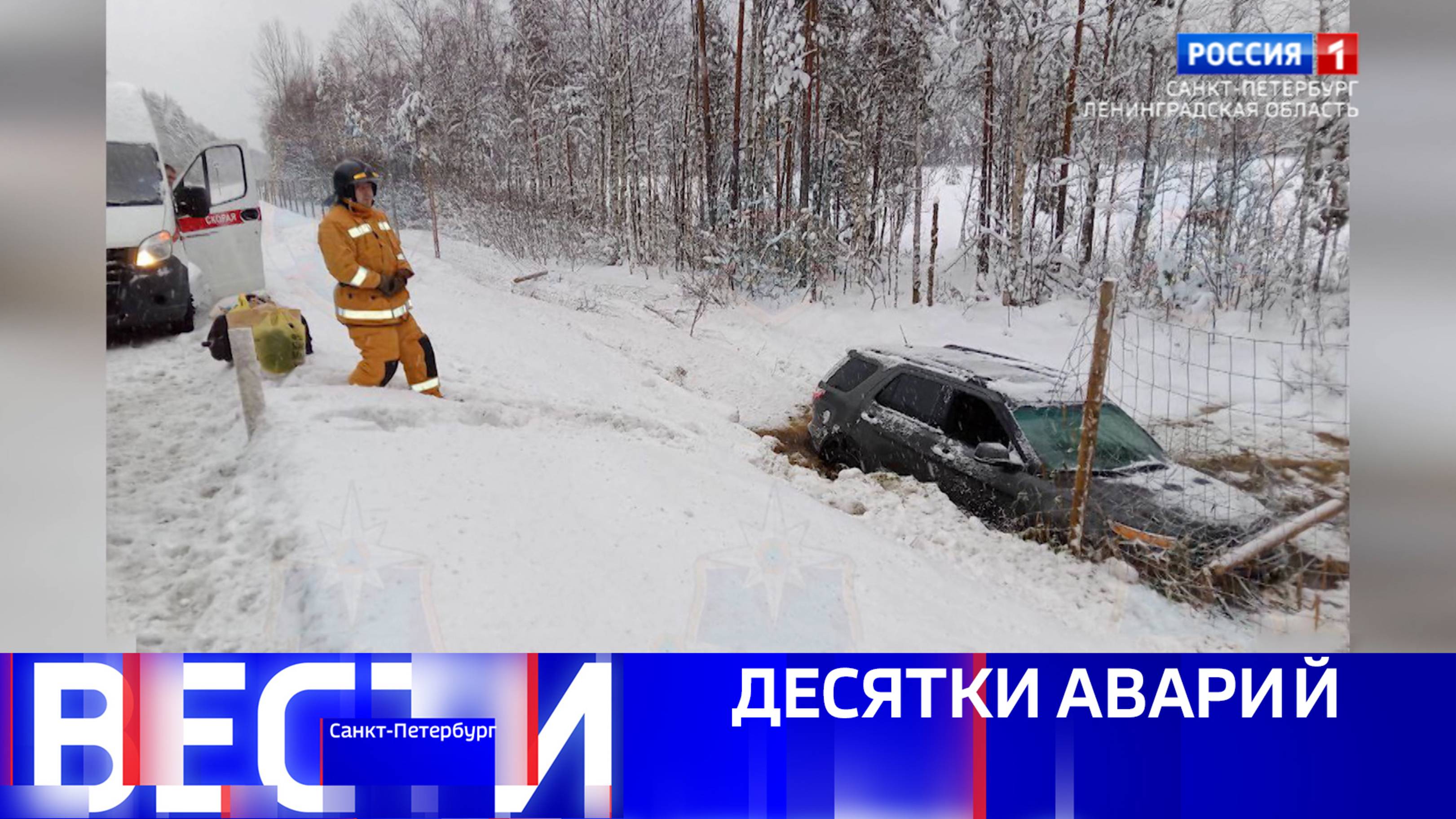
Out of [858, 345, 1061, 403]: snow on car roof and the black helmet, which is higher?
the black helmet

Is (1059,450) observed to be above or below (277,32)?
below

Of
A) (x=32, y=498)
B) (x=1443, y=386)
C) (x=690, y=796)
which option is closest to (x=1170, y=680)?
(x=1443, y=386)

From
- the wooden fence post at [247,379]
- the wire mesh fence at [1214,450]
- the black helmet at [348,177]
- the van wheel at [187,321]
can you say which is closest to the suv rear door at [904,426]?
the wire mesh fence at [1214,450]

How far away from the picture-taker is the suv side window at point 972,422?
2.21m

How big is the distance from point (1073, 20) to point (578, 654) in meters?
2.44

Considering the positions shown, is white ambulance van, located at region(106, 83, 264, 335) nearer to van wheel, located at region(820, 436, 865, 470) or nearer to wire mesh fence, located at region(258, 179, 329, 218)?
wire mesh fence, located at region(258, 179, 329, 218)

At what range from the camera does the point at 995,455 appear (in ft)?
7.13

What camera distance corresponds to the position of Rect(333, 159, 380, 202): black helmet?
7.39 feet

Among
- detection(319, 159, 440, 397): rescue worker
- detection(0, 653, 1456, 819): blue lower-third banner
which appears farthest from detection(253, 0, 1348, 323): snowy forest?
detection(0, 653, 1456, 819): blue lower-third banner

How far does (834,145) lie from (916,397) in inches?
35.3

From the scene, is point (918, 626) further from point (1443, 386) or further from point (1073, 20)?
point (1073, 20)

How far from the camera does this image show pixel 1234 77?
81.6 inches

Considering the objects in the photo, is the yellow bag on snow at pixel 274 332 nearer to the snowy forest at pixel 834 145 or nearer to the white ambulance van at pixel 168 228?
the white ambulance van at pixel 168 228

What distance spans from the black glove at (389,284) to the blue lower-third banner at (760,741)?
1220mm
